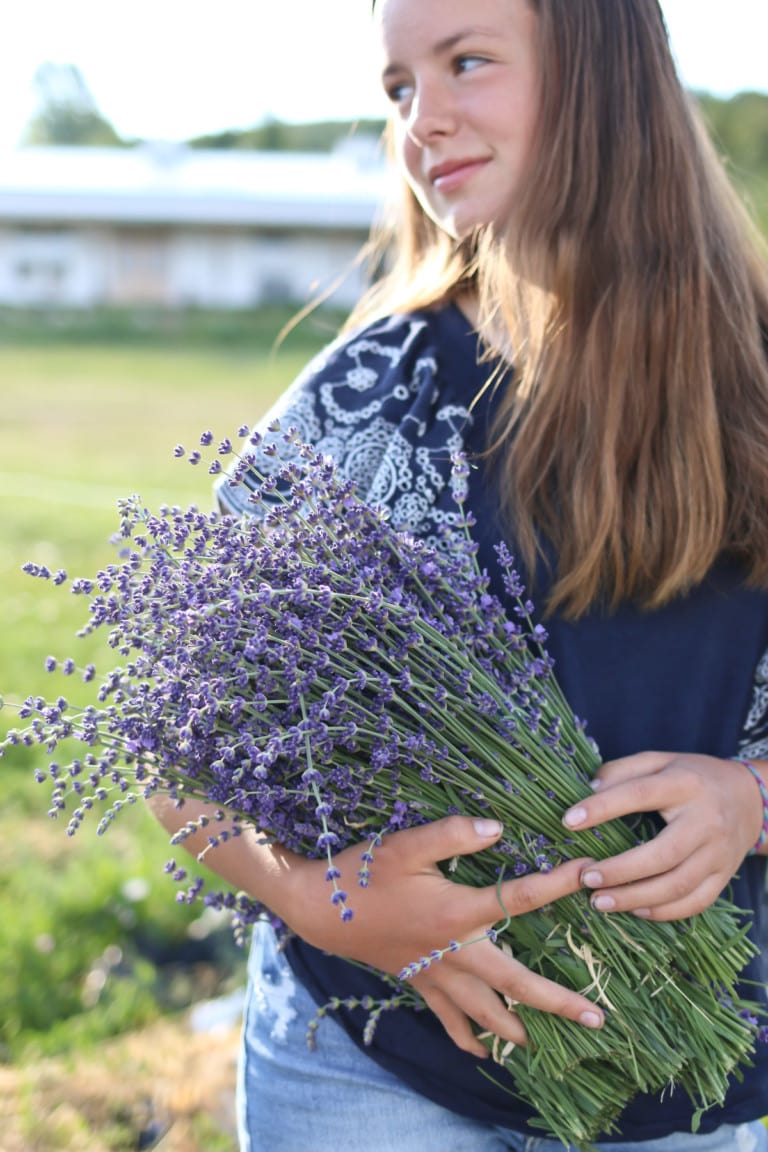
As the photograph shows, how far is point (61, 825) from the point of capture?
413cm

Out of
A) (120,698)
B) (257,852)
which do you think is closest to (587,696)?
(257,852)

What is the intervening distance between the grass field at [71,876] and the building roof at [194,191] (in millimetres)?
15139

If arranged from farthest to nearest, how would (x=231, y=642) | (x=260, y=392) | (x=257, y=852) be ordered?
(x=260, y=392)
(x=257, y=852)
(x=231, y=642)

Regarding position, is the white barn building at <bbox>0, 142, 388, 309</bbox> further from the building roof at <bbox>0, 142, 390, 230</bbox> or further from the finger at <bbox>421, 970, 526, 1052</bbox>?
the finger at <bbox>421, 970, 526, 1052</bbox>

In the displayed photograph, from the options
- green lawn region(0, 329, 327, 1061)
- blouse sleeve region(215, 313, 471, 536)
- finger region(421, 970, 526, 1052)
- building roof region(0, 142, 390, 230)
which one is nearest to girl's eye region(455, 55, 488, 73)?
blouse sleeve region(215, 313, 471, 536)

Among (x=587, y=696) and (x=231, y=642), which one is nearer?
(x=231, y=642)

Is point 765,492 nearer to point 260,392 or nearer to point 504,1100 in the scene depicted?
point 504,1100

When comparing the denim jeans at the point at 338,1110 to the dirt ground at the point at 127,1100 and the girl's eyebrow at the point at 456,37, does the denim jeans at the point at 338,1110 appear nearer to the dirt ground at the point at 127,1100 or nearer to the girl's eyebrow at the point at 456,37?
the dirt ground at the point at 127,1100

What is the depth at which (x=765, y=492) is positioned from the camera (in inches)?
65.6

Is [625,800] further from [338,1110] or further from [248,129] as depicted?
[248,129]

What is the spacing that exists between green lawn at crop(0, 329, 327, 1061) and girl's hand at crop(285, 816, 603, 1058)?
0.91 metres

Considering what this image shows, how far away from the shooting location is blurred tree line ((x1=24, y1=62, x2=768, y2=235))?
2178cm

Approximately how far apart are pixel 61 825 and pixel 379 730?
3.11m

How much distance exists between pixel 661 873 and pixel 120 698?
2.22 ft
